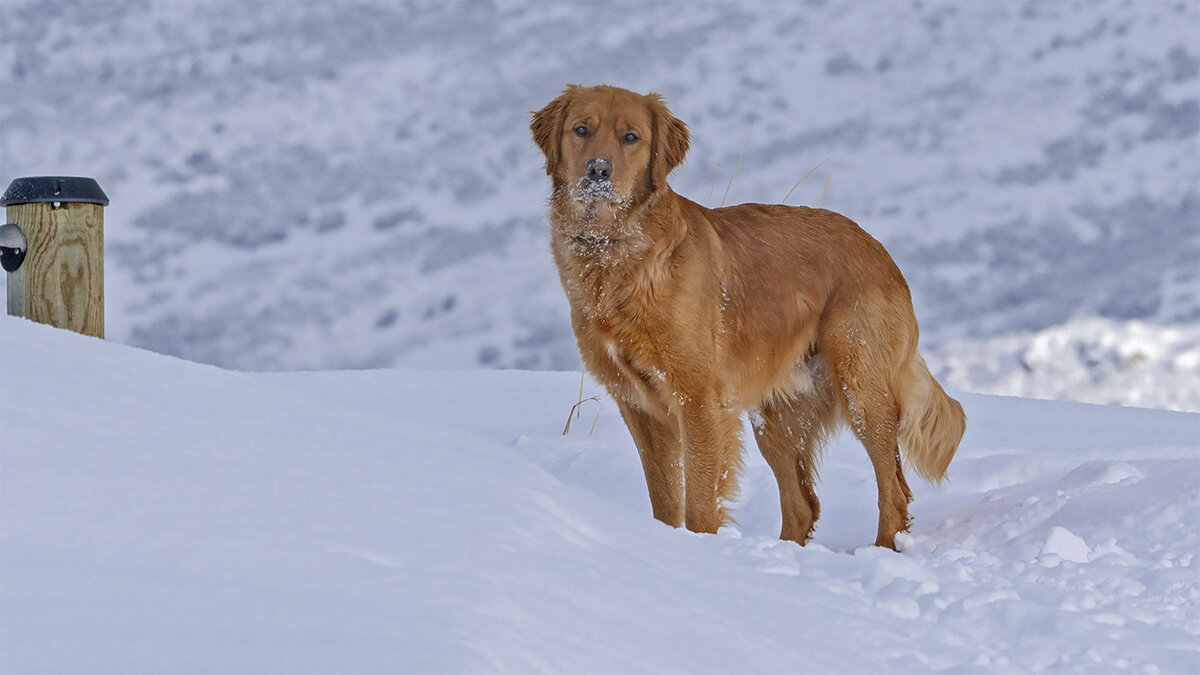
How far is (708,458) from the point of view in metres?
3.96

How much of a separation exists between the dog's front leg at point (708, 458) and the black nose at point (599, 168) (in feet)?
2.81

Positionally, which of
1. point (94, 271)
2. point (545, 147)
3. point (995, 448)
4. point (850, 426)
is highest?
point (545, 147)

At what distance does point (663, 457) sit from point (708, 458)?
1.00 ft

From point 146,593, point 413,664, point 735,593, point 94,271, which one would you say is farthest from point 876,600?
point 94,271

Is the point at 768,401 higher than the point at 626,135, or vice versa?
the point at 626,135

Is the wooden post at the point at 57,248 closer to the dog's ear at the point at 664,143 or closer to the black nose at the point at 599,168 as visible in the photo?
the black nose at the point at 599,168

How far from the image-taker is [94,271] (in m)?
4.62

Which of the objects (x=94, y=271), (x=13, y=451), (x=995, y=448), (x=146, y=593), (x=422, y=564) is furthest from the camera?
(x=995, y=448)

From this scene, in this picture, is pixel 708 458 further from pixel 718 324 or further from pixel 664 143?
pixel 664 143

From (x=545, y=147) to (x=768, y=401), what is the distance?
4.93 feet

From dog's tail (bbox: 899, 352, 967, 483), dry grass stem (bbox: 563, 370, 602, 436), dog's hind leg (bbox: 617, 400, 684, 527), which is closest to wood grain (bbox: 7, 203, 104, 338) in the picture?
dog's hind leg (bbox: 617, 400, 684, 527)

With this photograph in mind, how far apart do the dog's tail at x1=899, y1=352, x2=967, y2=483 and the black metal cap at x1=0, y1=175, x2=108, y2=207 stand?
351 centimetres

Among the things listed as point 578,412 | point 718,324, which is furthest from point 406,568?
point 578,412

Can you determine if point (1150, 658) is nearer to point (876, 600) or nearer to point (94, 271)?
point (876, 600)
